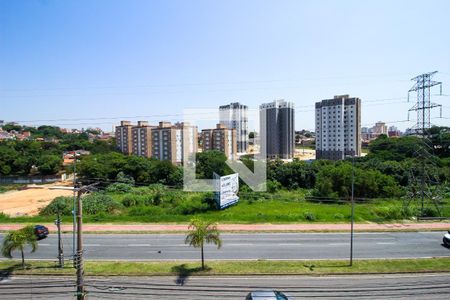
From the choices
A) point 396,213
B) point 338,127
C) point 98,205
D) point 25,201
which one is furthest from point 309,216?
point 338,127

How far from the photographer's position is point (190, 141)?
84000mm

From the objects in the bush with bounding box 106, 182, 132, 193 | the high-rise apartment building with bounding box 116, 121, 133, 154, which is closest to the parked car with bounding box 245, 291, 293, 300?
the bush with bounding box 106, 182, 132, 193

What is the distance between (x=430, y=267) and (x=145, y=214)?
23086mm

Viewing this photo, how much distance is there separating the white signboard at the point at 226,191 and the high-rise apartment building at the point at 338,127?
65623 mm

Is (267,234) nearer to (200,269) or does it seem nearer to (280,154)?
(200,269)

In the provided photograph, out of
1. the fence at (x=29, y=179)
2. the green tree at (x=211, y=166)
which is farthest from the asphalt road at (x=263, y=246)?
the fence at (x=29, y=179)

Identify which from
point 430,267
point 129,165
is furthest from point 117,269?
point 129,165

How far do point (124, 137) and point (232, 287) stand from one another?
295ft

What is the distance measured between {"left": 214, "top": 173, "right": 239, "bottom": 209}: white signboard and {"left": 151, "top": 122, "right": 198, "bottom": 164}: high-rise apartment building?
4761cm

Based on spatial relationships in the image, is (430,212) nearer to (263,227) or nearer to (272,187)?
(263,227)

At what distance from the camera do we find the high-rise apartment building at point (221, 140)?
289 feet

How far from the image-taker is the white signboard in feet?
107

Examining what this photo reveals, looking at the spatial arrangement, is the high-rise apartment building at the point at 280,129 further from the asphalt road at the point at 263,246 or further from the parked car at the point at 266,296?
the parked car at the point at 266,296

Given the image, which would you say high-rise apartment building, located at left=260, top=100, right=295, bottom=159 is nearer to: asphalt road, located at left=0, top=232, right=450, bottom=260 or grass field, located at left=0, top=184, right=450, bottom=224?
grass field, located at left=0, top=184, right=450, bottom=224
